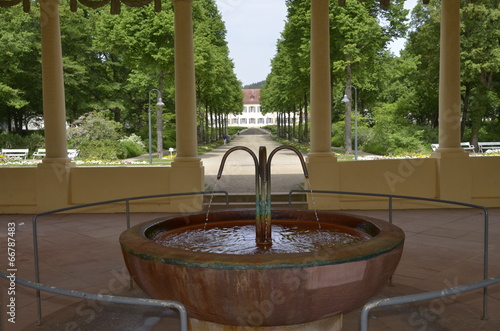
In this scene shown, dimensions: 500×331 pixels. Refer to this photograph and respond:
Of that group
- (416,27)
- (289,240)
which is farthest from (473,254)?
(416,27)

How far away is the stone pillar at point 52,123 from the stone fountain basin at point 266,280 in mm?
7755

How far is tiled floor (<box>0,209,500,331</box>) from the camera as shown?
4410mm

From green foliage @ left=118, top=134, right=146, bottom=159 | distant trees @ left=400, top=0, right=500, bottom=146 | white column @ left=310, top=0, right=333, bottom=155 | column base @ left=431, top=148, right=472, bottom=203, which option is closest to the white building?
distant trees @ left=400, top=0, right=500, bottom=146

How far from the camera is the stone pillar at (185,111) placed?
10.2m

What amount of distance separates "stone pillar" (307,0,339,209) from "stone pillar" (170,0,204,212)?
8.70 ft

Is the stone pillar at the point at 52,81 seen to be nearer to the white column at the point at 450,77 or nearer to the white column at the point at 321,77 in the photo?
the white column at the point at 321,77

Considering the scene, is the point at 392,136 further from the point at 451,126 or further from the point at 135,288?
the point at 135,288

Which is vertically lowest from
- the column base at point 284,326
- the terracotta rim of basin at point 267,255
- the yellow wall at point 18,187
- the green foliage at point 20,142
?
the column base at point 284,326

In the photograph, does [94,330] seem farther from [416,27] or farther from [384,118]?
[416,27]

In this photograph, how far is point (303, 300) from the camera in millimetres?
2871

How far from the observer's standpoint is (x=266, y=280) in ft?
9.04

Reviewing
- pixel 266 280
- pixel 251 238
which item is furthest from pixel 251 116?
pixel 266 280

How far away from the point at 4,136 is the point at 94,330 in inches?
1310

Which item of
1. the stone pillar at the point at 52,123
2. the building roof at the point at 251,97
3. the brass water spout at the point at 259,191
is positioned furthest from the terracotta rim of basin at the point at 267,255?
the building roof at the point at 251,97
